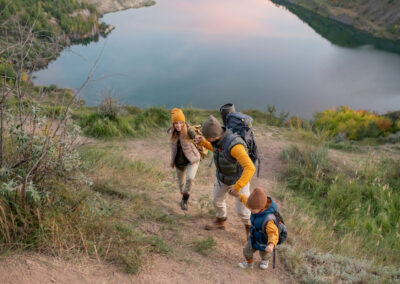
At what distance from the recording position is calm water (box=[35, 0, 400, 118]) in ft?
89.8

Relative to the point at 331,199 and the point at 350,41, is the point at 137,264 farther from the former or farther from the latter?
the point at 350,41

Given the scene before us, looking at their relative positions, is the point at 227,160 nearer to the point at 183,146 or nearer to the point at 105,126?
the point at 183,146

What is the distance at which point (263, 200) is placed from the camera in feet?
9.81

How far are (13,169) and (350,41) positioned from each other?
49.9m

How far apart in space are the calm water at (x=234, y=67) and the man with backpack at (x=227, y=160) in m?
17.5

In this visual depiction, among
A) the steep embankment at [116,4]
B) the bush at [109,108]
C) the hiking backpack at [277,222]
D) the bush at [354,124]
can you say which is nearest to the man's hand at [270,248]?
the hiking backpack at [277,222]

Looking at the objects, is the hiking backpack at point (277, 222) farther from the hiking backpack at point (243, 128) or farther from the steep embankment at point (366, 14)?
the steep embankment at point (366, 14)

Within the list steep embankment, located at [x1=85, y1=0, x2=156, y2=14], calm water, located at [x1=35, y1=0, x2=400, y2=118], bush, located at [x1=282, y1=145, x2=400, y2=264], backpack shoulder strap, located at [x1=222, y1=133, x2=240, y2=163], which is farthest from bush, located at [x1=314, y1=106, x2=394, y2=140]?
steep embankment, located at [x1=85, y1=0, x2=156, y2=14]

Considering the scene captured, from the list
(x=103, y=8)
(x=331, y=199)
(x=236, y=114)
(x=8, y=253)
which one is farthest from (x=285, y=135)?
(x=103, y=8)

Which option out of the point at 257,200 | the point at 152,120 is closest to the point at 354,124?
the point at 152,120

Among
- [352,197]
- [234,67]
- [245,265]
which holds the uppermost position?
[234,67]

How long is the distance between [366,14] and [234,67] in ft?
110

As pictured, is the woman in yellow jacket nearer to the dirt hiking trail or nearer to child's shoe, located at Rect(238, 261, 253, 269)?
the dirt hiking trail

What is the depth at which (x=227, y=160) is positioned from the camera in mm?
3459
